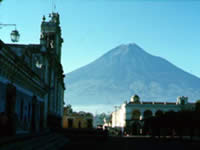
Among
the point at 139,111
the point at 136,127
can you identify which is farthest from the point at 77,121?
the point at 139,111

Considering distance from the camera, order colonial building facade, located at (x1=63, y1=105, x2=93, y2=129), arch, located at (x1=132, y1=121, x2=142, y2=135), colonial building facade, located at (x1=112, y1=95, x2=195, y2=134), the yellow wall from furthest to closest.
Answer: colonial building facade, located at (x1=63, y1=105, x2=93, y2=129)
the yellow wall
colonial building facade, located at (x1=112, y1=95, x2=195, y2=134)
arch, located at (x1=132, y1=121, x2=142, y2=135)

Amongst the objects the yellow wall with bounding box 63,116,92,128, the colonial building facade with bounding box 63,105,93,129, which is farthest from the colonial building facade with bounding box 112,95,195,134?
the yellow wall with bounding box 63,116,92,128

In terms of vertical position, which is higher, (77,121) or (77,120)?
(77,120)

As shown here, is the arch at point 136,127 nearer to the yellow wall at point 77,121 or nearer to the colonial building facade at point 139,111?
the colonial building facade at point 139,111

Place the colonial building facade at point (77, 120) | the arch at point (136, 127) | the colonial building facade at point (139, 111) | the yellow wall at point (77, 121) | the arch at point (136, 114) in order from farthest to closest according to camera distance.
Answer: the colonial building facade at point (77, 120), the yellow wall at point (77, 121), the arch at point (136, 114), the colonial building facade at point (139, 111), the arch at point (136, 127)

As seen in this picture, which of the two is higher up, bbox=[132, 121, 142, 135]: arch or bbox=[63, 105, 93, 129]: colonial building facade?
bbox=[63, 105, 93, 129]: colonial building facade

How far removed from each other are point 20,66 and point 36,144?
24.6 ft

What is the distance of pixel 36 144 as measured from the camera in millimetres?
14391

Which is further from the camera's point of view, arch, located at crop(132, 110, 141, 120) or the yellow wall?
the yellow wall

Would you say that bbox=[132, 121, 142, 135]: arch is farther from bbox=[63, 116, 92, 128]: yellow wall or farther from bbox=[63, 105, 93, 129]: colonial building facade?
bbox=[63, 116, 92, 128]: yellow wall

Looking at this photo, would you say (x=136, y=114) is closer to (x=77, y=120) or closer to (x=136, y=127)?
(x=136, y=127)

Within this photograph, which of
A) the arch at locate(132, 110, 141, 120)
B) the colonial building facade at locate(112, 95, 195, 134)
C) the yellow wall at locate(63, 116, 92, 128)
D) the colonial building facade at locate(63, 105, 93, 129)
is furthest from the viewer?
the colonial building facade at locate(63, 105, 93, 129)

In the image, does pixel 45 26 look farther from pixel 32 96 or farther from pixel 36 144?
pixel 36 144

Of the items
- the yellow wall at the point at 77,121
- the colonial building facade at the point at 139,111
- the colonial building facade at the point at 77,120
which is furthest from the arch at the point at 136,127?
the yellow wall at the point at 77,121
